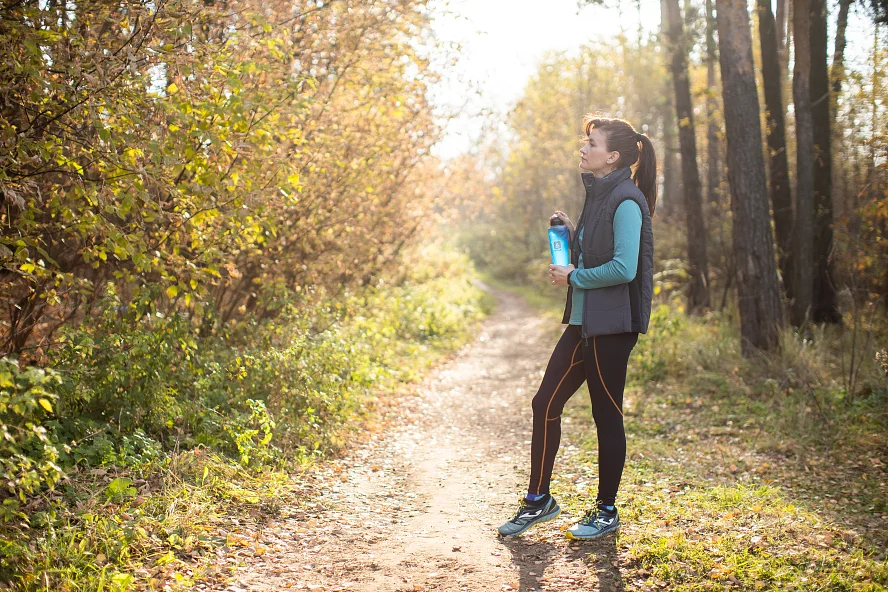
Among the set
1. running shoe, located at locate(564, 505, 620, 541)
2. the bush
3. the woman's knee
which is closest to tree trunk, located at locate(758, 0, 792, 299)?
running shoe, located at locate(564, 505, 620, 541)

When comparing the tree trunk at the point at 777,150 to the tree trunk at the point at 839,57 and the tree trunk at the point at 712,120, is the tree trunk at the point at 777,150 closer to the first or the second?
the tree trunk at the point at 839,57

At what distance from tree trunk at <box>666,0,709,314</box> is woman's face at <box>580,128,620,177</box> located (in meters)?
9.78

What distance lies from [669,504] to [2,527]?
4.01m

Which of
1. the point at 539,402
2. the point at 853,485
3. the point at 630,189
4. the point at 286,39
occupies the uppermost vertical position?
the point at 286,39

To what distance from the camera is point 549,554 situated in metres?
4.12

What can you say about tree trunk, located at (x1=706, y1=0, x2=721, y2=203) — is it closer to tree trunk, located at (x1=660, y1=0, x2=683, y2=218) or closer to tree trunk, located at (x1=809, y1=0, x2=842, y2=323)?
tree trunk, located at (x1=809, y1=0, x2=842, y2=323)

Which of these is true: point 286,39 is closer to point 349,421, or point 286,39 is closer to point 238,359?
point 238,359

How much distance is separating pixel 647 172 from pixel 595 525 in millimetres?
2124

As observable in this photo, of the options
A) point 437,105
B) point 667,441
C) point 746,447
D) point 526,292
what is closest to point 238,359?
point 667,441

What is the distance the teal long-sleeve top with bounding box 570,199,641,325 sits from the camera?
3871mm

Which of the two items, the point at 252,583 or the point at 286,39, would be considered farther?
the point at 286,39

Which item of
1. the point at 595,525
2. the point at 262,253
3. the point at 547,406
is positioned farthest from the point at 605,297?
the point at 262,253

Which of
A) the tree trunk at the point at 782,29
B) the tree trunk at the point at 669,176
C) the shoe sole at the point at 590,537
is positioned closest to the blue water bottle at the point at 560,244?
the shoe sole at the point at 590,537

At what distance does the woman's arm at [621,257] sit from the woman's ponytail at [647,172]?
0.87 ft
